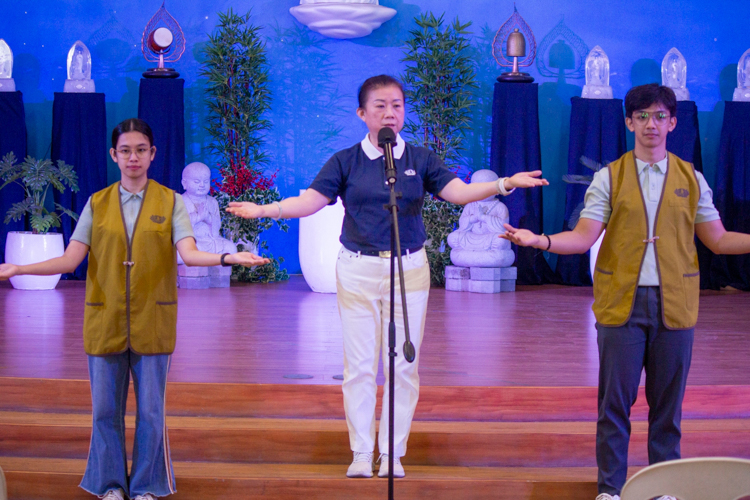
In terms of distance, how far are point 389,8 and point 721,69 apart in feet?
11.7

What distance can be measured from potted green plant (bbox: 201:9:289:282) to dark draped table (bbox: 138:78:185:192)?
0.32m

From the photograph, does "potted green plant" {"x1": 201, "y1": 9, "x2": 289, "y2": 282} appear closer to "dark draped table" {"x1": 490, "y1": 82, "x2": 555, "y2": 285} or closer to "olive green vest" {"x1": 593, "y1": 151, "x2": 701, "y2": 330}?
"dark draped table" {"x1": 490, "y1": 82, "x2": 555, "y2": 285}

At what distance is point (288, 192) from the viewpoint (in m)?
8.08

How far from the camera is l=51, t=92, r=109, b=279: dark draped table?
7.40 m

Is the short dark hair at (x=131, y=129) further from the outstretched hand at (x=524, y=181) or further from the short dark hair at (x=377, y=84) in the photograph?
the outstretched hand at (x=524, y=181)

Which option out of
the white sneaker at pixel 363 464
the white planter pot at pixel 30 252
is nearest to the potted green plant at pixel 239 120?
the white planter pot at pixel 30 252

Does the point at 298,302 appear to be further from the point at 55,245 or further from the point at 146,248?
the point at 146,248

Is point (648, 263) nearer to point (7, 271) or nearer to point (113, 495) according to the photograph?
point (113, 495)

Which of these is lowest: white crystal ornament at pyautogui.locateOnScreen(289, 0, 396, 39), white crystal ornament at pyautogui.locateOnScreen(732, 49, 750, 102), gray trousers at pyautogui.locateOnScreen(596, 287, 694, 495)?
gray trousers at pyautogui.locateOnScreen(596, 287, 694, 495)

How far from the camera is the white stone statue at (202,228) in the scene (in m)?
6.85

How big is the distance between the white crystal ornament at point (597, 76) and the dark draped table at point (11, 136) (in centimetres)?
562

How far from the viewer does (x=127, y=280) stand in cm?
252

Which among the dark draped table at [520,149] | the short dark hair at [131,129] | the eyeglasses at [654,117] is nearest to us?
the eyeglasses at [654,117]

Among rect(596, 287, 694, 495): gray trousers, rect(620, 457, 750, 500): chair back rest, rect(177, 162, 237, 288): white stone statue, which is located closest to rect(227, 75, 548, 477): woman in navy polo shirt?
rect(596, 287, 694, 495): gray trousers
